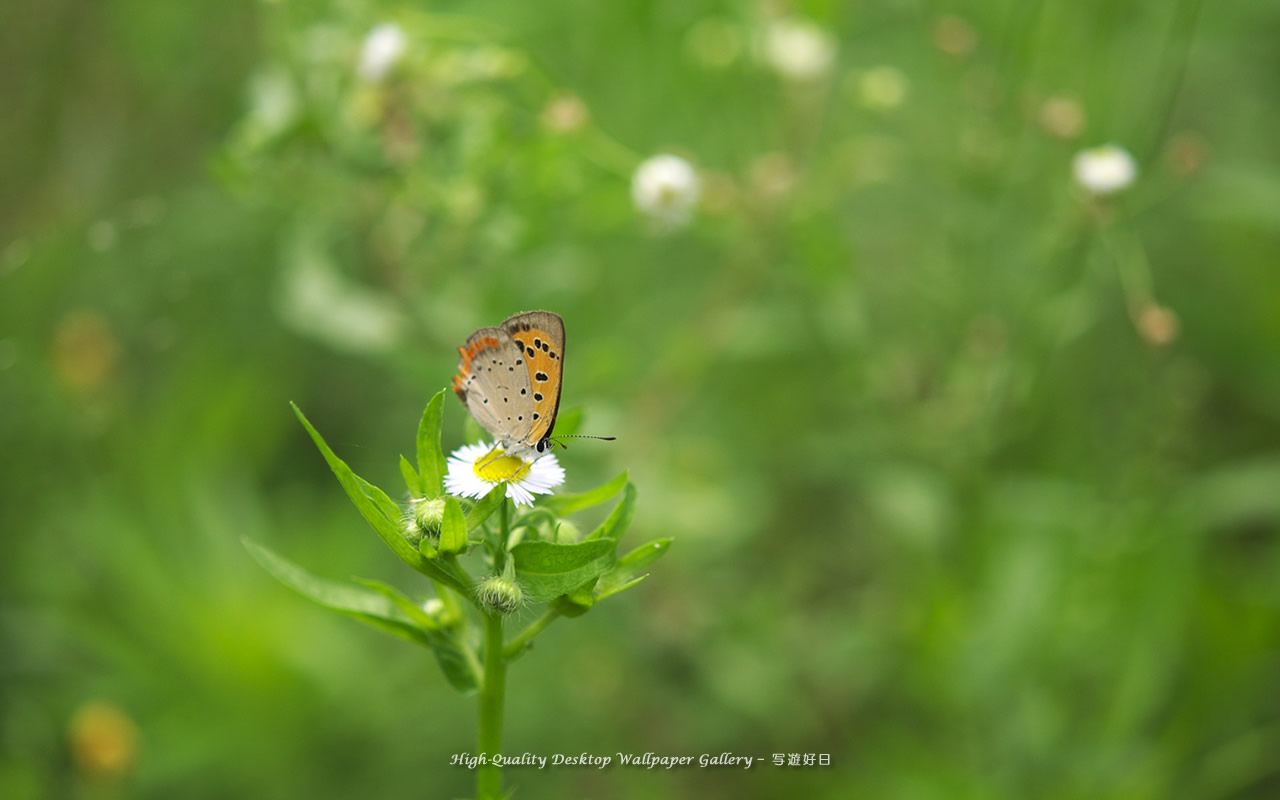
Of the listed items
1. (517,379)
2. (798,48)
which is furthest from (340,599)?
(798,48)

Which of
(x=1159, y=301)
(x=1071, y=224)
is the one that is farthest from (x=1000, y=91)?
(x=1159, y=301)

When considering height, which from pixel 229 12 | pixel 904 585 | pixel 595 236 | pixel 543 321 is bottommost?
pixel 543 321

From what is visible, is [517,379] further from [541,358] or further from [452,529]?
[452,529]

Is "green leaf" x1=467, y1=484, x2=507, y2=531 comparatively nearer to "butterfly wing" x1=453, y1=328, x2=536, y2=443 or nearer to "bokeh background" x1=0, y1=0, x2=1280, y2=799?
"butterfly wing" x1=453, y1=328, x2=536, y2=443

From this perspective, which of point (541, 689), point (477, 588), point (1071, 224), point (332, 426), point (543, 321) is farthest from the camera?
point (332, 426)

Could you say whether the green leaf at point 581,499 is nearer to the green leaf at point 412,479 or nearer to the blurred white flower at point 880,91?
the green leaf at point 412,479

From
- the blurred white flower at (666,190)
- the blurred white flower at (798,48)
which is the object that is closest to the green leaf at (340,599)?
the blurred white flower at (666,190)

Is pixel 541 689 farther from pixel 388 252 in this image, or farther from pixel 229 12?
pixel 229 12
